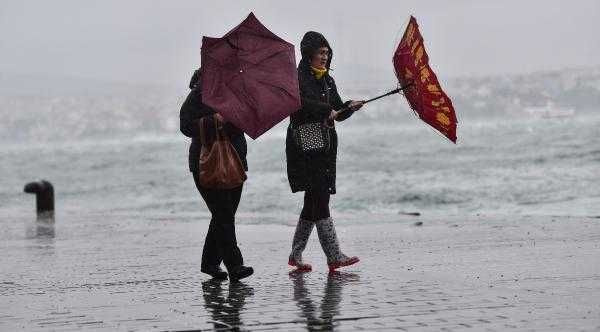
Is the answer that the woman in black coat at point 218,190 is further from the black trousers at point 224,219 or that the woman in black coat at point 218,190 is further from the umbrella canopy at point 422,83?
the umbrella canopy at point 422,83

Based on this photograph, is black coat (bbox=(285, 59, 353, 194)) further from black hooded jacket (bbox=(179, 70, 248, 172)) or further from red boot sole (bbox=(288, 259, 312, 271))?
red boot sole (bbox=(288, 259, 312, 271))

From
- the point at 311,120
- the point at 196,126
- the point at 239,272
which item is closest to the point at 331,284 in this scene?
the point at 239,272

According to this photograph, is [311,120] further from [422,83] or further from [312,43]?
[422,83]

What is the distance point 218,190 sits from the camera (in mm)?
7160

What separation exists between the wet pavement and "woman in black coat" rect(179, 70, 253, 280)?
0.60 feet

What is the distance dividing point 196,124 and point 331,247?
1314mm

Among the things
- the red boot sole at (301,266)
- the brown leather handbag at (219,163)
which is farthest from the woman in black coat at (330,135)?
the brown leather handbag at (219,163)

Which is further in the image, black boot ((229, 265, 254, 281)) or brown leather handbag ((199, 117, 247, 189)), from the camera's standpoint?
black boot ((229, 265, 254, 281))

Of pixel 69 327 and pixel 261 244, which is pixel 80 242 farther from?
pixel 69 327

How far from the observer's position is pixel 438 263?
8.07 meters

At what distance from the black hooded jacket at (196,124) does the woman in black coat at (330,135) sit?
46 cm

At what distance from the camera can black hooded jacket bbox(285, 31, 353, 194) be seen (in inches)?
291

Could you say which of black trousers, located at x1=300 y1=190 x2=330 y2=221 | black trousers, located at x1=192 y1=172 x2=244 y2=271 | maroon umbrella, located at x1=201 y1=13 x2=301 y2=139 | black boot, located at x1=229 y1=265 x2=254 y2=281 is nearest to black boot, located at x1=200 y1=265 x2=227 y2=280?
black trousers, located at x1=192 y1=172 x2=244 y2=271

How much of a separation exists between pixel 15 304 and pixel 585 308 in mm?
3133
